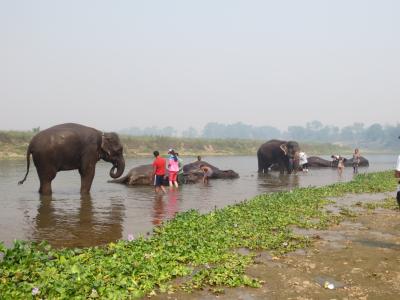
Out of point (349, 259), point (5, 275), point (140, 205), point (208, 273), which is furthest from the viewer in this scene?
point (140, 205)

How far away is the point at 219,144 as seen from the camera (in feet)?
294

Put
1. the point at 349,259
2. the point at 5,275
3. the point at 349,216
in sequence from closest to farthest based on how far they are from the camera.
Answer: the point at 5,275, the point at 349,259, the point at 349,216

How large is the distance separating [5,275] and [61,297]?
1.08 m

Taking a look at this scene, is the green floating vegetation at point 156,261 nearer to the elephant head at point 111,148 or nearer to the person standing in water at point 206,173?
the elephant head at point 111,148

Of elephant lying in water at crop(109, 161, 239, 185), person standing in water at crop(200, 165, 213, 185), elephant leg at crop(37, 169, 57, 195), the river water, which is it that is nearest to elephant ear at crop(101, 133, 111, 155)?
the river water

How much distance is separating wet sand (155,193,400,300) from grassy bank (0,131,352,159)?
47.1m

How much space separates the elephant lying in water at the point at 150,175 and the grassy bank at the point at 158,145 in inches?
1288

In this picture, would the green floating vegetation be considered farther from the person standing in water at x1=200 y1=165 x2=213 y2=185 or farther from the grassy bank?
the grassy bank

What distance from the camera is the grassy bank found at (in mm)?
53500

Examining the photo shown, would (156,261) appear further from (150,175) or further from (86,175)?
(150,175)

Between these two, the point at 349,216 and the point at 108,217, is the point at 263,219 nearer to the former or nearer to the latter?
the point at 349,216

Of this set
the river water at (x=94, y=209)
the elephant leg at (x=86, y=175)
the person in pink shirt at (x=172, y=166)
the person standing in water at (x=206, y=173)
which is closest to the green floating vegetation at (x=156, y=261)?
the river water at (x=94, y=209)

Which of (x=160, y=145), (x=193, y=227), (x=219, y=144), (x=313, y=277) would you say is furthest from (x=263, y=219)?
(x=219, y=144)

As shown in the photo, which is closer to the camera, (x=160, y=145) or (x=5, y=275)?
(x=5, y=275)
